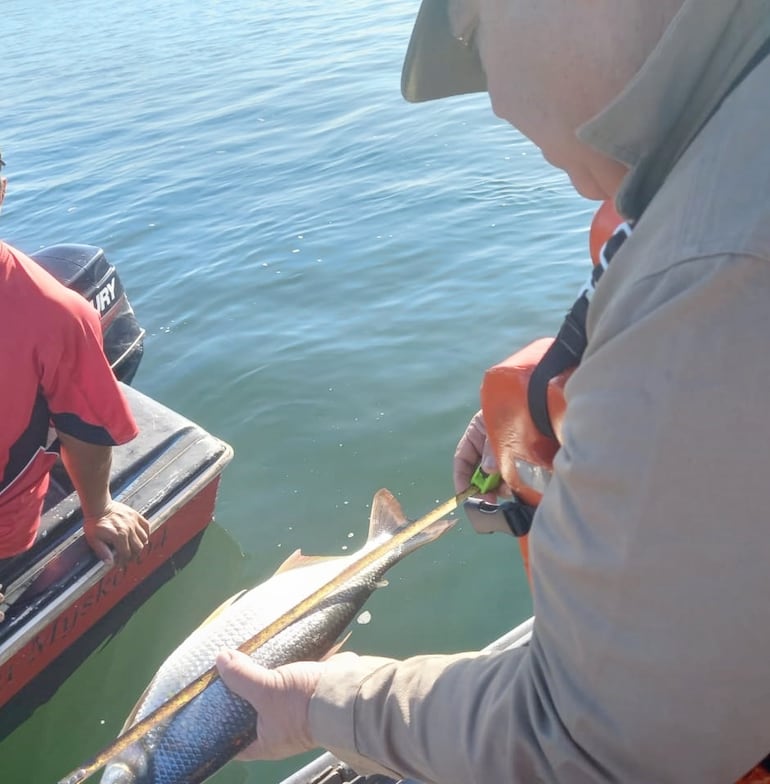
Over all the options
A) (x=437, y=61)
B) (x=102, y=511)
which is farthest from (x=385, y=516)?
(x=437, y=61)

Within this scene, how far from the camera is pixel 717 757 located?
1.29 m

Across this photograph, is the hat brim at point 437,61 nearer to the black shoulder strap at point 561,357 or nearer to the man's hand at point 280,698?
the black shoulder strap at point 561,357

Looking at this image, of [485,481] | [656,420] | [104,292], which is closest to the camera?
[656,420]

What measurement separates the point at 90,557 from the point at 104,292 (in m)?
2.18

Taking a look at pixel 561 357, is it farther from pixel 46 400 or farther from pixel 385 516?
pixel 46 400

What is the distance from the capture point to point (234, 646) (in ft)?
11.8

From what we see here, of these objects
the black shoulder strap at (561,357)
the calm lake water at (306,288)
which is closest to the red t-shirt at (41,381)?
the calm lake water at (306,288)

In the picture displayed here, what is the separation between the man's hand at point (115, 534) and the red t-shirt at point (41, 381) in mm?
370

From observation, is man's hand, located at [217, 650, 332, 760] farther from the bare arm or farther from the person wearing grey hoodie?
the bare arm

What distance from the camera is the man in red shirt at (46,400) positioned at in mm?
3459

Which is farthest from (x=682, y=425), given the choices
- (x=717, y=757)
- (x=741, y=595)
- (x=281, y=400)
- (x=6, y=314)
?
(x=281, y=400)

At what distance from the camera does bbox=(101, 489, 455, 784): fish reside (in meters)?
3.18

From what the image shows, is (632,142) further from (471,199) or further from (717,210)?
(471,199)

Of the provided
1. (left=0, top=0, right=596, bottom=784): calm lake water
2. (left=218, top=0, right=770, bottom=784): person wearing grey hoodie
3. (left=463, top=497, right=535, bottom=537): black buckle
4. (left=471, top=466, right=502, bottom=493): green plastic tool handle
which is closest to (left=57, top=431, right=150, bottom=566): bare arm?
(left=0, top=0, right=596, bottom=784): calm lake water
